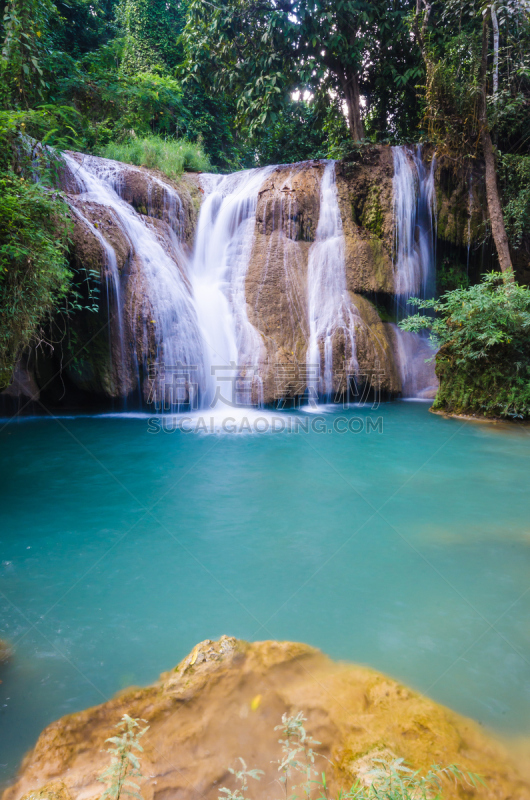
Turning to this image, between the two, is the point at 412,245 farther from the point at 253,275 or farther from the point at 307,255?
the point at 253,275

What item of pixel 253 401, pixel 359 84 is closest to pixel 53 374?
pixel 253 401

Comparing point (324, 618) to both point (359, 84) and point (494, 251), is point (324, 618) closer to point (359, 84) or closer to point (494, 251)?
point (494, 251)

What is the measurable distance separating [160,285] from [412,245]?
601 centimetres

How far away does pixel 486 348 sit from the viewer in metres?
7.93

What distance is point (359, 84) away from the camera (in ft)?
44.9

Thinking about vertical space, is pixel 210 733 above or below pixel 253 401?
below

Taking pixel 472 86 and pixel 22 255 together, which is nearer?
pixel 22 255

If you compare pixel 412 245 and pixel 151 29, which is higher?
pixel 151 29

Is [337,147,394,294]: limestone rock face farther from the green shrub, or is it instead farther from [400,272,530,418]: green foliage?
the green shrub

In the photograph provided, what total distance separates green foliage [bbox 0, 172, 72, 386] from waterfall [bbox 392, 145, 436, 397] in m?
7.87

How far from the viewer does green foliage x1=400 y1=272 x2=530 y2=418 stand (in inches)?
298

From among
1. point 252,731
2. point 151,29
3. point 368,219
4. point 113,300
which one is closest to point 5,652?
point 252,731

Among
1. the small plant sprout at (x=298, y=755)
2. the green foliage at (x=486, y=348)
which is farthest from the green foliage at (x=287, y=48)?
the small plant sprout at (x=298, y=755)

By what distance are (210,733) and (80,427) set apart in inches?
261
